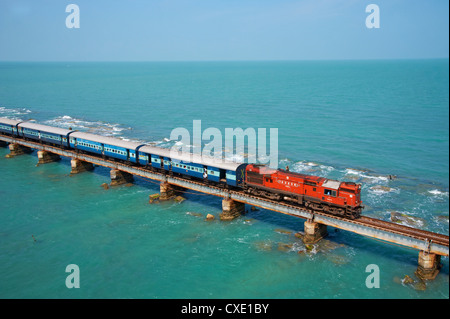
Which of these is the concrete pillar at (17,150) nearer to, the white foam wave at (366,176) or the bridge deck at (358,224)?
the bridge deck at (358,224)

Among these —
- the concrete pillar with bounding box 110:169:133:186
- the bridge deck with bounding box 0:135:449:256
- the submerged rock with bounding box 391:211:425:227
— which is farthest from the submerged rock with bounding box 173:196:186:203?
the submerged rock with bounding box 391:211:425:227

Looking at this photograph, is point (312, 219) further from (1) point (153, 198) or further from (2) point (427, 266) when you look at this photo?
(1) point (153, 198)

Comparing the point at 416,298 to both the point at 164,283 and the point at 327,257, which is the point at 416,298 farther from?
the point at 164,283

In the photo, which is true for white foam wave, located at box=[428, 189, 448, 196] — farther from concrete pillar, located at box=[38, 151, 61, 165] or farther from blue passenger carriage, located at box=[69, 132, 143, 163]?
concrete pillar, located at box=[38, 151, 61, 165]

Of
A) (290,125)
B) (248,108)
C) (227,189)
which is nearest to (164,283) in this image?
(227,189)

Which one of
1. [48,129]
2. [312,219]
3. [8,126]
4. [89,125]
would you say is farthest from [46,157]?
[312,219]

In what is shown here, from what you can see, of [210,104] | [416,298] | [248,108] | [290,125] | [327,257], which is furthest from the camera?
[210,104]
